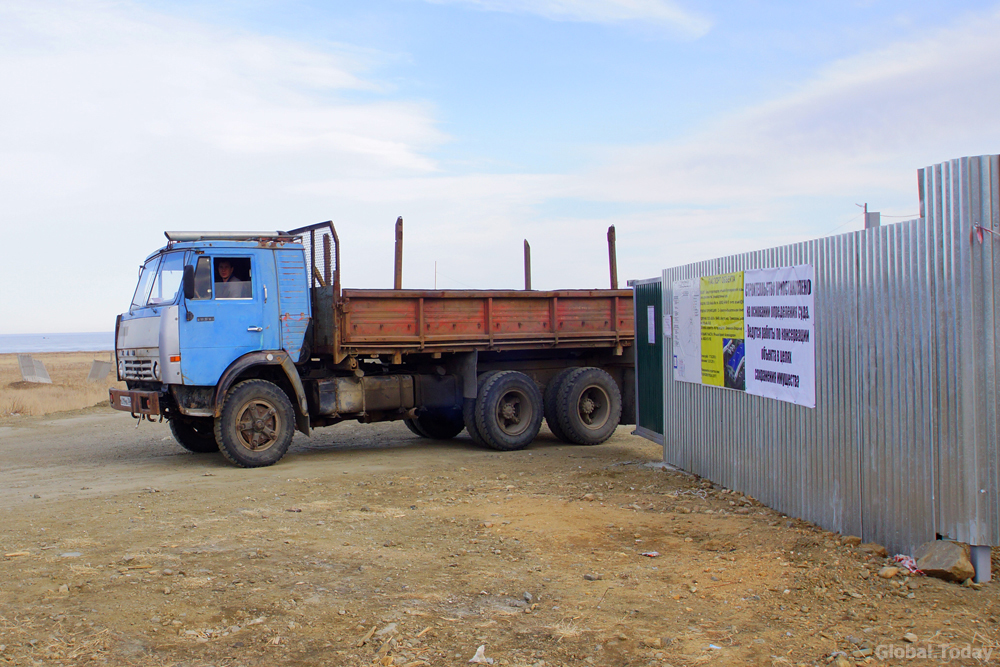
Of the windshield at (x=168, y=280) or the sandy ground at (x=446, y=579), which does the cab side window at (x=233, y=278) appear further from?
the sandy ground at (x=446, y=579)

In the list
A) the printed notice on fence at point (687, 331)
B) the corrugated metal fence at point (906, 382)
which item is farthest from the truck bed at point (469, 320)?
the corrugated metal fence at point (906, 382)

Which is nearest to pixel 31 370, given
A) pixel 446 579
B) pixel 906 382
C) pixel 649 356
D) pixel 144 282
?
pixel 144 282

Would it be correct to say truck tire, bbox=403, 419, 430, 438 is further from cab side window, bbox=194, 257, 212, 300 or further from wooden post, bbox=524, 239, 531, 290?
cab side window, bbox=194, 257, 212, 300

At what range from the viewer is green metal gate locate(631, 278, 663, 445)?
10.9 meters

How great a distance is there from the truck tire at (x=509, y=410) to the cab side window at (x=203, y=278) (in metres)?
4.25

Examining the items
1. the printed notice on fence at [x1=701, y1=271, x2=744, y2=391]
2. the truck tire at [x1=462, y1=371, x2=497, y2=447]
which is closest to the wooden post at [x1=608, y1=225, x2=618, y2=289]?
the truck tire at [x1=462, y1=371, x2=497, y2=447]

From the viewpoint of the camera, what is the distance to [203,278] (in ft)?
36.1

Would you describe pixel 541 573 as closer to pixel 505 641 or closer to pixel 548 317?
pixel 505 641

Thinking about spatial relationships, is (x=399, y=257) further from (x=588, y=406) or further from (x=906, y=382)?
(x=906, y=382)

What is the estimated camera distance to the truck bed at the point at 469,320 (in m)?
11.9

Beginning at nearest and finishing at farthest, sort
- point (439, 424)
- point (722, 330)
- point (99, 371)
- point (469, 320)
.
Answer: point (722, 330) → point (469, 320) → point (439, 424) → point (99, 371)

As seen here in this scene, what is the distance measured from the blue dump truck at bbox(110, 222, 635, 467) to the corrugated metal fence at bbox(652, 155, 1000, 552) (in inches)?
219

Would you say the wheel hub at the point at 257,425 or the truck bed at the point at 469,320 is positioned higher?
the truck bed at the point at 469,320

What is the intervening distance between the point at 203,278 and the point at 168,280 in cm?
55
